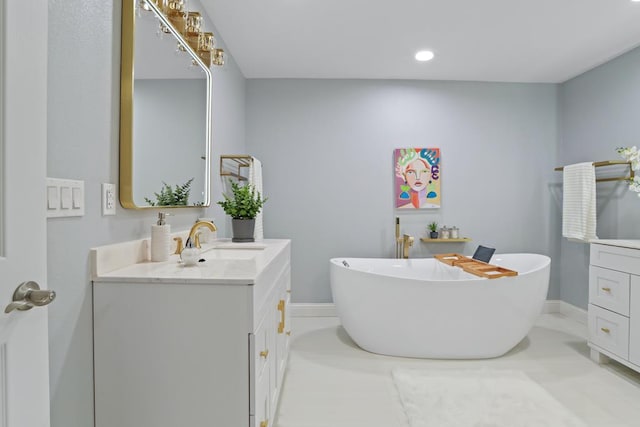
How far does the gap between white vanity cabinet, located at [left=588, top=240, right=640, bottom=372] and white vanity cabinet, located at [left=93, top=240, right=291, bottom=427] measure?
99.8 inches

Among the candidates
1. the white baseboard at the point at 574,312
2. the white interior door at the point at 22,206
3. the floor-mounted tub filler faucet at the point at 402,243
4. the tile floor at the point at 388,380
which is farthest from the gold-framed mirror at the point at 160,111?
the white baseboard at the point at 574,312

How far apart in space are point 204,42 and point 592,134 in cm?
351

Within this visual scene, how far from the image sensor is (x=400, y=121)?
3.97 meters

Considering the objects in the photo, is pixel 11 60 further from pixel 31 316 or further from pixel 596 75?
pixel 596 75

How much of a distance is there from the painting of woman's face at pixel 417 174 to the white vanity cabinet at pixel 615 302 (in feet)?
5.07

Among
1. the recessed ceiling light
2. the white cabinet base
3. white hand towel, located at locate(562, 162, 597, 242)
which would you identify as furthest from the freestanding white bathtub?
the recessed ceiling light

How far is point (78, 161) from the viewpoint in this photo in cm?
126

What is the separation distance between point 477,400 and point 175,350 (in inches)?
69.6

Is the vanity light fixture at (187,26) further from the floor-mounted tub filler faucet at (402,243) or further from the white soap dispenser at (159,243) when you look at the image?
the floor-mounted tub filler faucet at (402,243)

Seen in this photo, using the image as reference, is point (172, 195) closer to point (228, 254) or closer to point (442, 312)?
point (228, 254)

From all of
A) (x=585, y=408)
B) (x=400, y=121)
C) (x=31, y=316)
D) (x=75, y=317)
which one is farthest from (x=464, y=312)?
(x=31, y=316)

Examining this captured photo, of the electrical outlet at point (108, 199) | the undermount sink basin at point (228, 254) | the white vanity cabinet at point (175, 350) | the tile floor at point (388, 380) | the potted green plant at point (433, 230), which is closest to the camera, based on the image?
A: the white vanity cabinet at point (175, 350)

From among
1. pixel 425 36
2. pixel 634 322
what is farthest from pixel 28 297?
pixel 634 322

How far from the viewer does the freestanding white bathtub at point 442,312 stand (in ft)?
8.89
